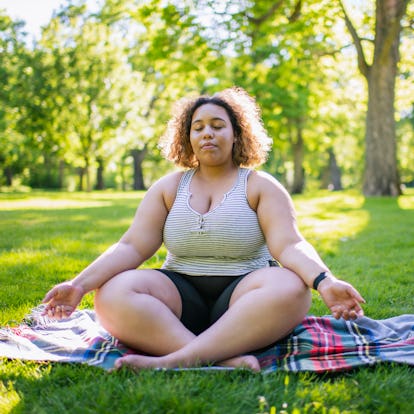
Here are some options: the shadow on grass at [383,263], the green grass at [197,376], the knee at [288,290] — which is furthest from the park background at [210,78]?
the knee at [288,290]

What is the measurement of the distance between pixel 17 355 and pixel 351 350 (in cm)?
176

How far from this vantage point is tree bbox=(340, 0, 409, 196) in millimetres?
13328

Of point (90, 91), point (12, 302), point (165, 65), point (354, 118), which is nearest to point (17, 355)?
point (12, 302)

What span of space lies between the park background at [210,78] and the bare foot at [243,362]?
34.8ft

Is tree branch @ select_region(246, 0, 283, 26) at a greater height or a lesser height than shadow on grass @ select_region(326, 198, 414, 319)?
greater

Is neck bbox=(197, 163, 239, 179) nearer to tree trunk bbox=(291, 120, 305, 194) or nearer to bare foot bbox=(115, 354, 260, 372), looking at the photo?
bare foot bbox=(115, 354, 260, 372)

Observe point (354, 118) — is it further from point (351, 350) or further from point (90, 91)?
point (351, 350)

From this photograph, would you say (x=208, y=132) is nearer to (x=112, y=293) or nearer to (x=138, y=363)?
(x=112, y=293)

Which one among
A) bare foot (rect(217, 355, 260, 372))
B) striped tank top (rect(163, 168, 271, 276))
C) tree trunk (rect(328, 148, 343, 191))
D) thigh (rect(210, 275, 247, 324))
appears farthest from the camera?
tree trunk (rect(328, 148, 343, 191))

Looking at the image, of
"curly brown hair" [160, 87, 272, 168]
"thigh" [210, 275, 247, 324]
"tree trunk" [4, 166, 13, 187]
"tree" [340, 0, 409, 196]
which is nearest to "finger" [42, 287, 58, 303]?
"thigh" [210, 275, 247, 324]

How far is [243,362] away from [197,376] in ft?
0.91

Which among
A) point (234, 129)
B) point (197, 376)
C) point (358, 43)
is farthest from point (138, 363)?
point (358, 43)

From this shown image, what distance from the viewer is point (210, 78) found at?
21.5m

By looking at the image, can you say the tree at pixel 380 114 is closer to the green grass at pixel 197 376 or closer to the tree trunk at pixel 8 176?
the green grass at pixel 197 376
